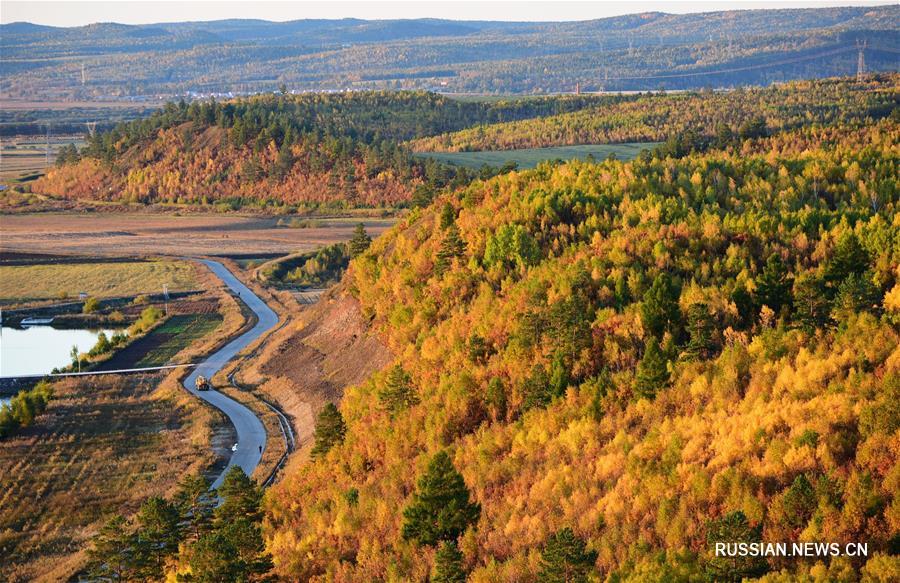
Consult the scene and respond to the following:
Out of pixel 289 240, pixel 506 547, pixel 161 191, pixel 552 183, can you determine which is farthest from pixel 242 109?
pixel 506 547

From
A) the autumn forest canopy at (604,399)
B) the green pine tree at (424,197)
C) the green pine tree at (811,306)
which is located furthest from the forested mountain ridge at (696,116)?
the green pine tree at (811,306)

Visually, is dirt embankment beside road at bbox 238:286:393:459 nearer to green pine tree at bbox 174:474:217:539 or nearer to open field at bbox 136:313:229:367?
open field at bbox 136:313:229:367

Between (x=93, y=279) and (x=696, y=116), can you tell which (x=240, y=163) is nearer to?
(x=93, y=279)

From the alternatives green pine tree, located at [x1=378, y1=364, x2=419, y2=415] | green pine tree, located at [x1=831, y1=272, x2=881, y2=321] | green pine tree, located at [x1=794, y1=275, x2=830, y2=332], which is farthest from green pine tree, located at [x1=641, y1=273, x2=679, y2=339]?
green pine tree, located at [x1=378, y1=364, x2=419, y2=415]

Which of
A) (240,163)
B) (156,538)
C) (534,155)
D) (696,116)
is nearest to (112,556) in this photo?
(156,538)

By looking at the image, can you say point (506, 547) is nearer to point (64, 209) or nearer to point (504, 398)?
point (504, 398)

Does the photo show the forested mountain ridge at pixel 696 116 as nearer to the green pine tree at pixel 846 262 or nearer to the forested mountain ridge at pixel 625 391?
the forested mountain ridge at pixel 625 391
